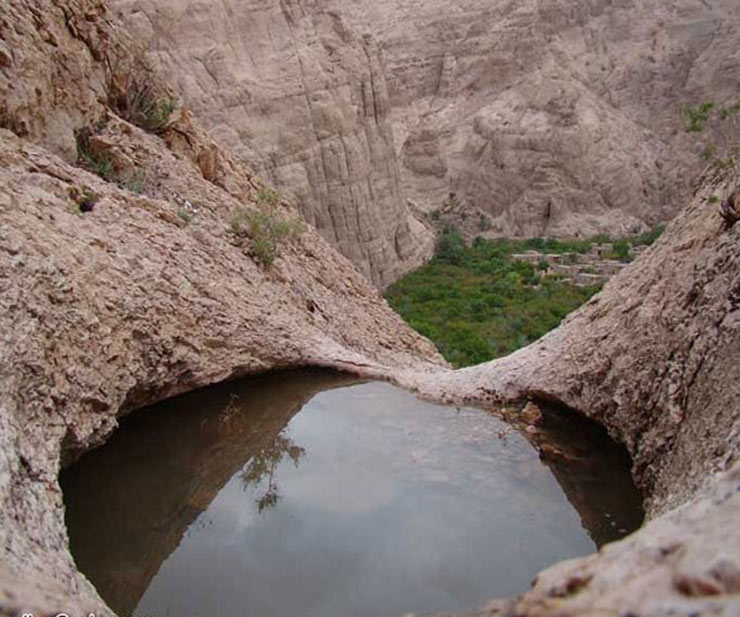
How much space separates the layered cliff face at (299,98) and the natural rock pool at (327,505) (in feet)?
67.9

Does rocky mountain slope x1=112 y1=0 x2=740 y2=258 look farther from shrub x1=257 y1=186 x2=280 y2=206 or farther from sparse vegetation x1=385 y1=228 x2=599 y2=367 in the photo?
shrub x1=257 y1=186 x2=280 y2=206

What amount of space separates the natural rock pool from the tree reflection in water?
Answer: 15mm

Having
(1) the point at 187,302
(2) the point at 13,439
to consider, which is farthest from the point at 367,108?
(2) the point at 13,439

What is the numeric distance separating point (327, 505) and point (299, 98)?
24.5 meters

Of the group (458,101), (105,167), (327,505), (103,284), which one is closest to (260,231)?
(105,167)

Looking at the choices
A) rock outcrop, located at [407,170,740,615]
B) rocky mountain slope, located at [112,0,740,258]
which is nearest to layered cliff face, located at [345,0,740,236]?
rocky mountain slope, located at [112,0,740,258]

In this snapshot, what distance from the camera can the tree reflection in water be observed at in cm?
516

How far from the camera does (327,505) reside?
199 inches

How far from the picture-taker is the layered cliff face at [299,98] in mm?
25609

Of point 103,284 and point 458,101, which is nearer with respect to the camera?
point 103,284

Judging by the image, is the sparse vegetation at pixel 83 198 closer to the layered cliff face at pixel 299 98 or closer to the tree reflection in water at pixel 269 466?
the tree reflection in water at pixel 269 466

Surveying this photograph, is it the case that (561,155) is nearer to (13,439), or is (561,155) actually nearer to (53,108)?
(53,108)

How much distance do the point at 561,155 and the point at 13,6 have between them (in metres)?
41.1

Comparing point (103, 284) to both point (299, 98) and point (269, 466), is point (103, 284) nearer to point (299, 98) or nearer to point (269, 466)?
point (269, 466)
